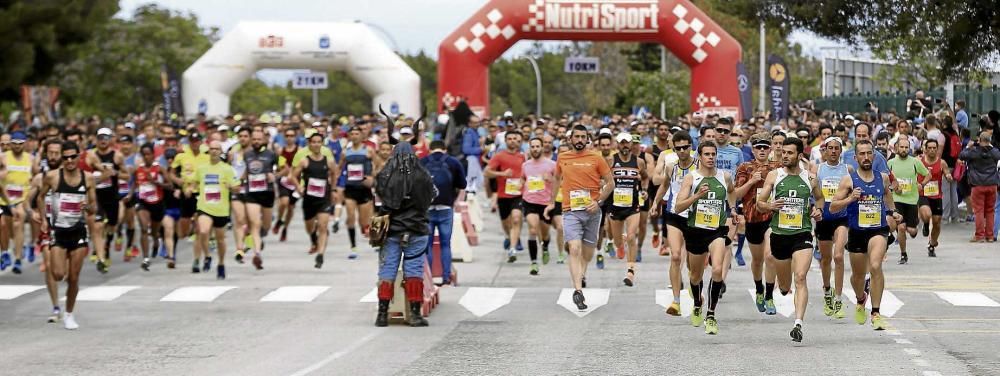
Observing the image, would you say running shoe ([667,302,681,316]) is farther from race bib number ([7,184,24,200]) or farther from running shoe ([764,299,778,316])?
race bib number ([7,184,24,200])

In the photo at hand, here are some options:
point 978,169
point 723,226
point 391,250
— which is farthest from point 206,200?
point 978,169

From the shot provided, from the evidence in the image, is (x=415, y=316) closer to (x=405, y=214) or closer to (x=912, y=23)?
(x=405, y=214)

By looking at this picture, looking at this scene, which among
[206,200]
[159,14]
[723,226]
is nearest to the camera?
[723,226]

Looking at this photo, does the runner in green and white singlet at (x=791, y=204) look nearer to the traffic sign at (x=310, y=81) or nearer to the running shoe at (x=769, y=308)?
the running shoe at (x=769, y=308)

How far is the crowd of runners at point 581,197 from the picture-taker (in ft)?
48.9

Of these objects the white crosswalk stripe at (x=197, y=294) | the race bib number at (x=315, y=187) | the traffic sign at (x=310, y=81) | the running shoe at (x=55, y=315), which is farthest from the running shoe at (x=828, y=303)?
the traffic sign at (x=310, y=81)

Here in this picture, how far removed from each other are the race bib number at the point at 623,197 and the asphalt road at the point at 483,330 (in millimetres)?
867

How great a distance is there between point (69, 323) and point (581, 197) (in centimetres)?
503

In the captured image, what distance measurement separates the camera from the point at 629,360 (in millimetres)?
12914

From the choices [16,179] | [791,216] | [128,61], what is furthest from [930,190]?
[128,61]

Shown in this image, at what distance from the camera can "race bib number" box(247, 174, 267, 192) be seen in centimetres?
2180

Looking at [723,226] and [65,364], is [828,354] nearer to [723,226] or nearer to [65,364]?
[723,226]

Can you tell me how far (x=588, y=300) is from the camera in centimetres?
1778

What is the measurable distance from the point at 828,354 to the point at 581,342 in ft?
6.57
